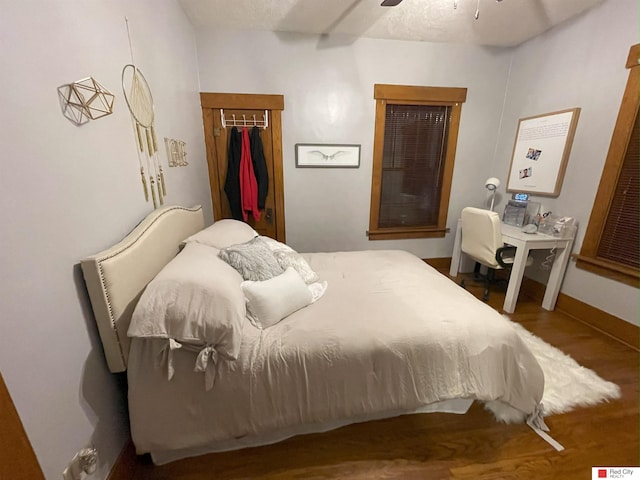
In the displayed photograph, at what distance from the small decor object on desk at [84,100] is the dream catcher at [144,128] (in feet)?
0.73

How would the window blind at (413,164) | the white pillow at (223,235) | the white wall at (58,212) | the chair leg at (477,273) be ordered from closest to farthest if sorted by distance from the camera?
the white wall at (58,212) → the white pillow at (223,235) → the window blind at (413,164) → the chair leg at (477,273)

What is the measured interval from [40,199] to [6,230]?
0.15 meters

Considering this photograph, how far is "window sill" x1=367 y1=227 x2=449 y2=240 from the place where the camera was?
3.36 metres

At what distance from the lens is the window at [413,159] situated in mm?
3035

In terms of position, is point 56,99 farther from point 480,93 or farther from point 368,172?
point 480,93

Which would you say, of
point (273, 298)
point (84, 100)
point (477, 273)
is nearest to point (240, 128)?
point (84, 100)

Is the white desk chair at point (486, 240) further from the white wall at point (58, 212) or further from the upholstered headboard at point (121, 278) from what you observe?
the white wall at point (58, 212)

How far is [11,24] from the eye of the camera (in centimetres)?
73

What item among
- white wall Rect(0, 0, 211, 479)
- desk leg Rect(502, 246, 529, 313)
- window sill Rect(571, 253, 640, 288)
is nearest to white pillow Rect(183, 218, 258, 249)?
white wall Rect(0, 0, 211, 479)

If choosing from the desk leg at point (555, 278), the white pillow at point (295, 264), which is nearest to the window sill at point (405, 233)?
the desk leg at point (555, 278)

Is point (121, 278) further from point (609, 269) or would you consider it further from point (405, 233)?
point (609, 269)

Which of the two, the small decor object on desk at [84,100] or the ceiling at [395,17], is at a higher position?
the ceiling at [395,17]

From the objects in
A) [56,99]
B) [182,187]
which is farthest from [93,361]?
[182,187]

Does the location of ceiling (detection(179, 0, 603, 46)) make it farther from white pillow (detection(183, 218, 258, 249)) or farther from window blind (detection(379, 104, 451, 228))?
white pillow (detection(183, 218, 258, 249))
